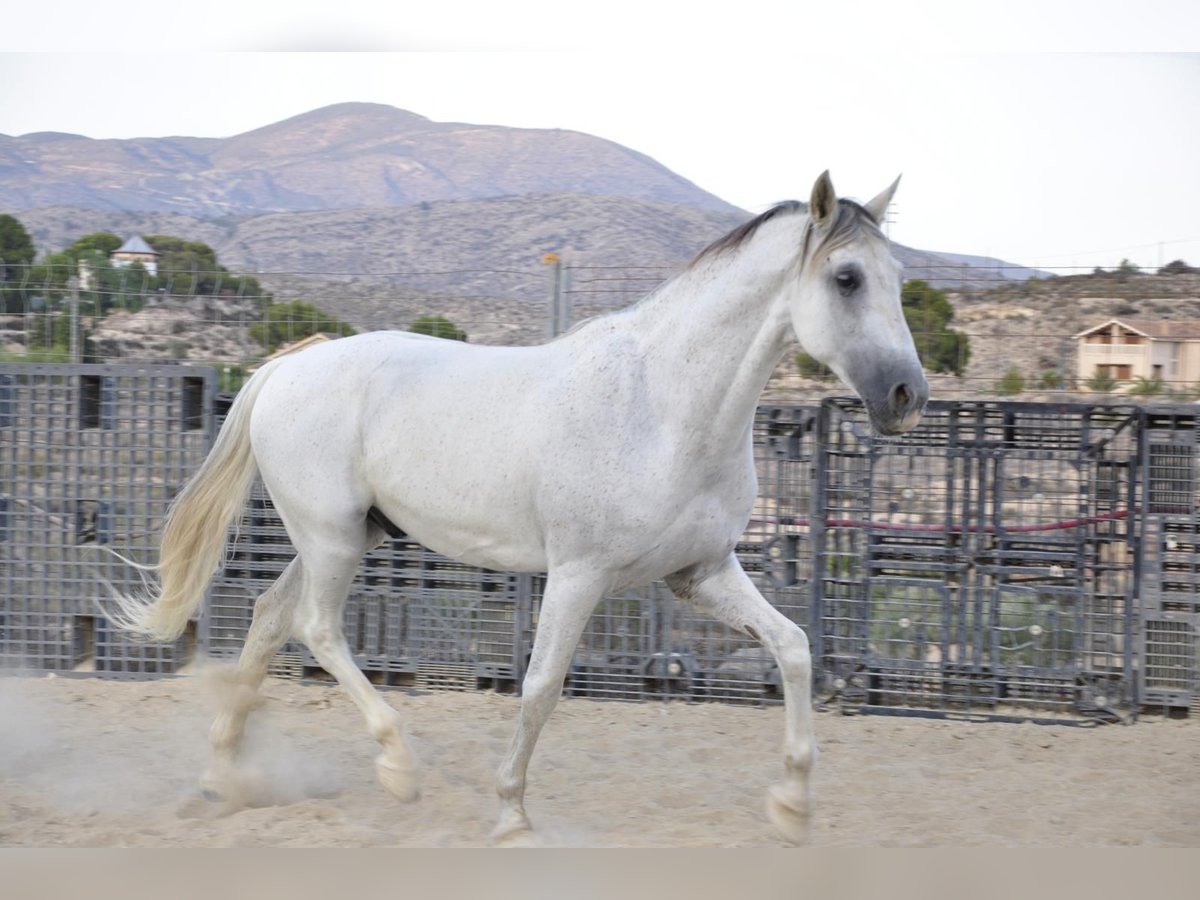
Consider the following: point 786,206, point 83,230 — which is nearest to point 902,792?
point 786,206

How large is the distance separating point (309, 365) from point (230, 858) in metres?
1.84

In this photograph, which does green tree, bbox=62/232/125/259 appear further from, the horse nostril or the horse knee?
the horse nostril

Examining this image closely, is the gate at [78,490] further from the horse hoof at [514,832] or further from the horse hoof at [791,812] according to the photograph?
the horse hoof at [791,812]

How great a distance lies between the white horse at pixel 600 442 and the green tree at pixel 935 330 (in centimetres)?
413

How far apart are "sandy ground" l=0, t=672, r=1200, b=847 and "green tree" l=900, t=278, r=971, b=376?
3029 millimetres

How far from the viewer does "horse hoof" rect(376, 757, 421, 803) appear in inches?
153

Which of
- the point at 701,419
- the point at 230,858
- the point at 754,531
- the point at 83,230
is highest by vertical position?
the point at 83,230

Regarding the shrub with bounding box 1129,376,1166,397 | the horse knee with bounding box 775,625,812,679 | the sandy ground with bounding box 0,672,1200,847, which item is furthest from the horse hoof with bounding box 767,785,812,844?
the shrub with bounding box 1129,376,1166,397

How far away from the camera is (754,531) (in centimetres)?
582

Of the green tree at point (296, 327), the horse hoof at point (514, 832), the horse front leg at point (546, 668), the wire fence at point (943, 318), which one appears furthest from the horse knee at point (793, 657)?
the green tree at point (296, 327)

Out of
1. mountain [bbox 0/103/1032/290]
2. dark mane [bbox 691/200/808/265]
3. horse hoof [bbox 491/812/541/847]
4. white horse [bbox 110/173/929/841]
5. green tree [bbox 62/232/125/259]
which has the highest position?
mountain [bbox 0/103/1032/290]

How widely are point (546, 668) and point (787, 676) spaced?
73cm

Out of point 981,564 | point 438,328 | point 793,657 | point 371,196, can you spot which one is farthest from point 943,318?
point 371,196

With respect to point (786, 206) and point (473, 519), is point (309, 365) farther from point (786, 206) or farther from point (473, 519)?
point (786, 206)
